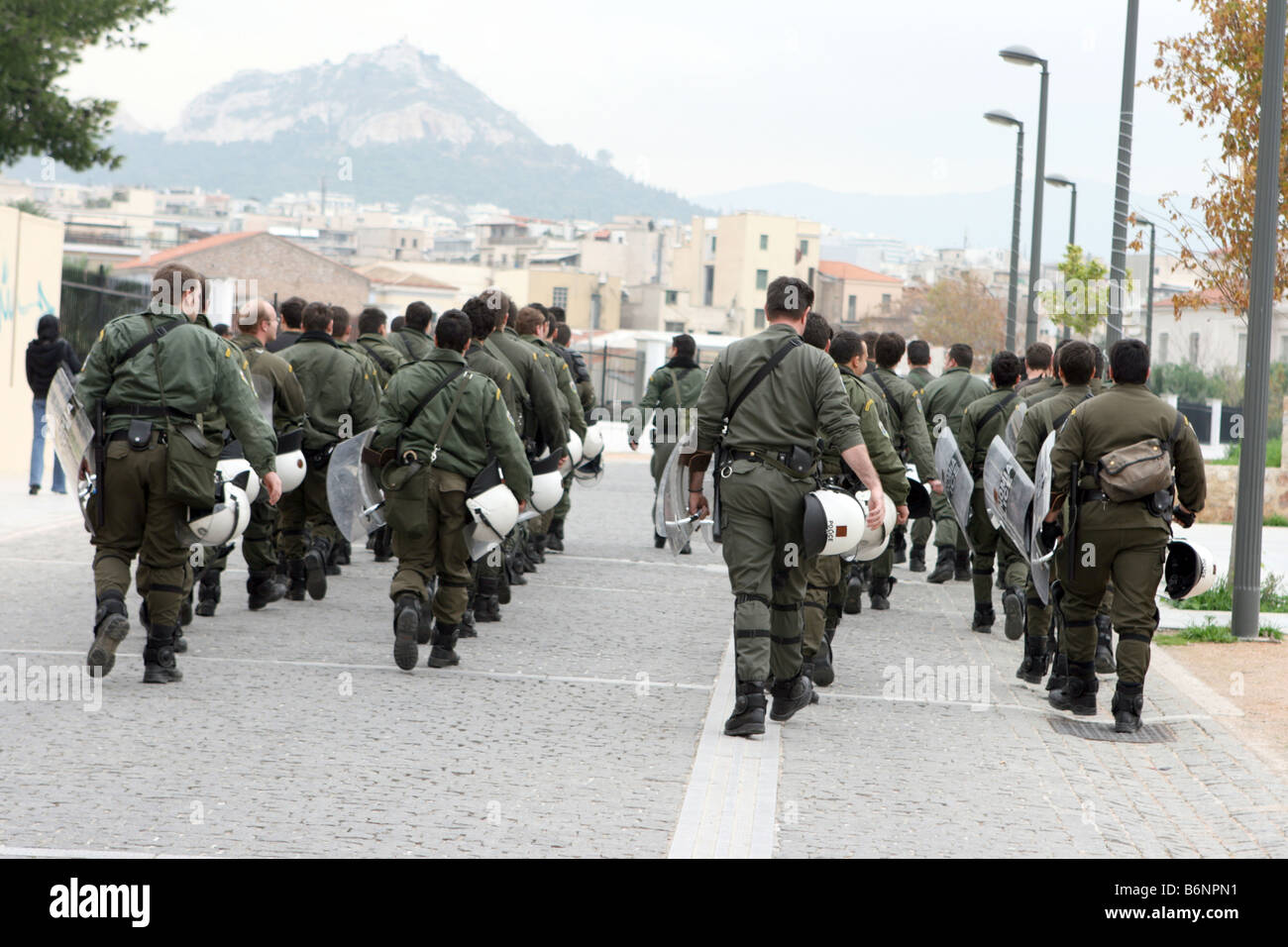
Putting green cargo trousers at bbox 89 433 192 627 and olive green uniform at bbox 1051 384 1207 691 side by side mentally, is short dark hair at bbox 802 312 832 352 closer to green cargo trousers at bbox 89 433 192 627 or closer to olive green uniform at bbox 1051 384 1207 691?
olive green uniform at bbox 1051 384 1207 691

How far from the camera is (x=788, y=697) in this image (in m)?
7.58

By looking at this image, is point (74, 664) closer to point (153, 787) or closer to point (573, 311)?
point (153, 787)

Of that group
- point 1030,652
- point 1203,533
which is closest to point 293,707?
point 1030,652

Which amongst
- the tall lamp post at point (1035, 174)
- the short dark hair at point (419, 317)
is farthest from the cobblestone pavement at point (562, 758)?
the tall lamp post at point (1035, 174)

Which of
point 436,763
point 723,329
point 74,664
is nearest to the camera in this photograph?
point 436,763

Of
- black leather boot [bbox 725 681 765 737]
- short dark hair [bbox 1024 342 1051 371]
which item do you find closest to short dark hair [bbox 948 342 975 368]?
short dark hair [bbox 1024 342 1051 371]

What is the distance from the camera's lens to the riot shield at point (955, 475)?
10.3 meters

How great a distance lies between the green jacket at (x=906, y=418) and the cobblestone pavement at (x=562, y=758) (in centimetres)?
121

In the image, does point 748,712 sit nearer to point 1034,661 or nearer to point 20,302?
point 1034,661

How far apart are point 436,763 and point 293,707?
1.32 m

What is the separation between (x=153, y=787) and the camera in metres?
5.87

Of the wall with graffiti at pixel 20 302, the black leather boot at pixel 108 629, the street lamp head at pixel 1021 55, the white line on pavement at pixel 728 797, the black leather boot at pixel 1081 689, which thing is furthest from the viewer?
the street lamp head at pixel 1021 55

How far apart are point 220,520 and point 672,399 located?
7495 millimetres

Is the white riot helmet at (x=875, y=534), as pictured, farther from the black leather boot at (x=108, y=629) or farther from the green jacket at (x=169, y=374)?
the black leather boot at (x=108, y=629)
